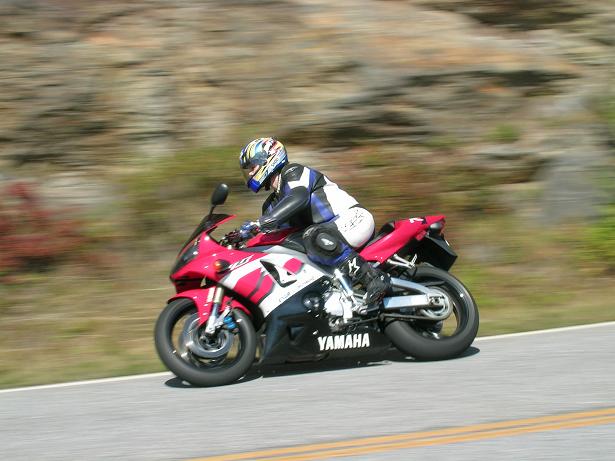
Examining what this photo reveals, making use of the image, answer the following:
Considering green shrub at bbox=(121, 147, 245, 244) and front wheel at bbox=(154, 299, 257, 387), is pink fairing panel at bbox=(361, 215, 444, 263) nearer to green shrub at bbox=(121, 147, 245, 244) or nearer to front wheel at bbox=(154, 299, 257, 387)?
front wheel at bbox=(154, 299, 257, 387)

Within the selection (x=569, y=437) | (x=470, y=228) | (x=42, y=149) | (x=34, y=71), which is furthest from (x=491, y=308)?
(x=34, y=71)

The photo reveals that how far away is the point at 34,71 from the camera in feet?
43.0

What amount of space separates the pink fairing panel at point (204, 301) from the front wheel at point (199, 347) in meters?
0.05

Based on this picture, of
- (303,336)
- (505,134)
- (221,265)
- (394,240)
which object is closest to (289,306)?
(303,336)

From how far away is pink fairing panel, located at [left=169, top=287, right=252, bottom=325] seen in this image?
736cm

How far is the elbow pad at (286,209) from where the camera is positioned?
7500 mm

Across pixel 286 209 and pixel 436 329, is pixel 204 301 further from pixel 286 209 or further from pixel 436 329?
pixel 436 329

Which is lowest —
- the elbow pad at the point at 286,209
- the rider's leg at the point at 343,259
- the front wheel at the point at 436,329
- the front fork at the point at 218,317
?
the front wheel at the point at 436,329

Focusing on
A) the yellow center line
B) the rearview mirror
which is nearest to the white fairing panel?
the rearview mirror

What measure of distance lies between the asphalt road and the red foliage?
3.47m

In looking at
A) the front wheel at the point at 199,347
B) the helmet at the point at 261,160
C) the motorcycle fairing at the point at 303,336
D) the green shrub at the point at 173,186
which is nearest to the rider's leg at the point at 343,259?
the motorcycle fairing at the point at 303,336

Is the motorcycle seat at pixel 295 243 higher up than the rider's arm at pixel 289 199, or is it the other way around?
the rider's arm at pixel 289 199

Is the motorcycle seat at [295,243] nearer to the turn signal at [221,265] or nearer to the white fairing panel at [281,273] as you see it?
the white fairing panel at [281,273]

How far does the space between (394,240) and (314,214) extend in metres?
0.74
